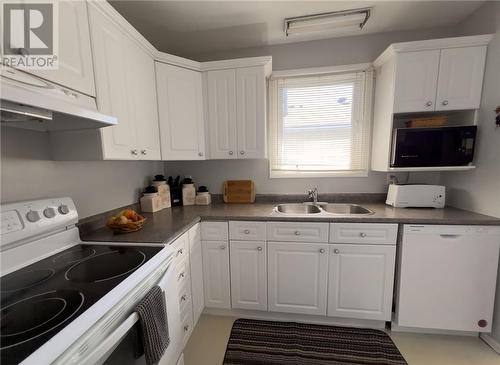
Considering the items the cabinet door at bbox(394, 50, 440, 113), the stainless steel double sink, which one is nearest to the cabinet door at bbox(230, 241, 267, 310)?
the stainless steel double sink

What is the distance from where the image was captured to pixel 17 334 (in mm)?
585

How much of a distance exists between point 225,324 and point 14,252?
4.80ft

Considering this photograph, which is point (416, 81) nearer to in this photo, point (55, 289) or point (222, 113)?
point (222, 113)

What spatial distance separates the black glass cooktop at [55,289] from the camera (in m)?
0.58

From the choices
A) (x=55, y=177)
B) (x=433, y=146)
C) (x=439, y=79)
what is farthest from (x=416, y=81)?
(x=55, y=177)

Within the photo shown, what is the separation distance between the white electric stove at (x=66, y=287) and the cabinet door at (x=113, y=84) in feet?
1.36

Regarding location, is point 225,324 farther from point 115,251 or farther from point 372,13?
point 372,13

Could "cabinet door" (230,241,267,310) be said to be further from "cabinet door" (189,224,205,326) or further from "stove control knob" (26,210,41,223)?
"stove control knob" (26,210,41,223)

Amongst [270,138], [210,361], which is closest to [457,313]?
[210,361]

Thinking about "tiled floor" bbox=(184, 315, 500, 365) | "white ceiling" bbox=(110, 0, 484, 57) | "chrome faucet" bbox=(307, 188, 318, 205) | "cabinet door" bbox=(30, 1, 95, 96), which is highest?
"white ceiling" bbox=(110, 0, 484, 57)

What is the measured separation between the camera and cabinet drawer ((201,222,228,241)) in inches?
67.5

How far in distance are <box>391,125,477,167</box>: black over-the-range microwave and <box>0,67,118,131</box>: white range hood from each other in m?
1.97

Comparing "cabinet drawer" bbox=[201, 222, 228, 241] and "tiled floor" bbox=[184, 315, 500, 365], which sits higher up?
"cabinet drawer" bbox=[201, 222, 228, 241]

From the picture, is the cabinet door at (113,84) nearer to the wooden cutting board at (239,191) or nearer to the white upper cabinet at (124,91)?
the white upper cabinet at (124,91)
